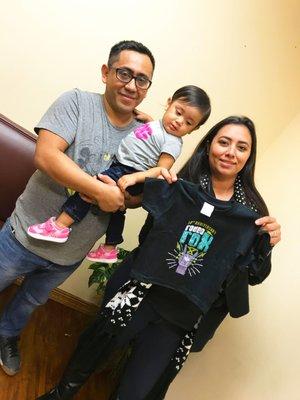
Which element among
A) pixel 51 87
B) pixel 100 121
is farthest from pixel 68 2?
pixel 100 121

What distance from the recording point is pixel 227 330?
184 cm

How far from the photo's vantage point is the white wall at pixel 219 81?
1.69 meters

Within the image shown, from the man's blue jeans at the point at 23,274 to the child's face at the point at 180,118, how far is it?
2.46 feet

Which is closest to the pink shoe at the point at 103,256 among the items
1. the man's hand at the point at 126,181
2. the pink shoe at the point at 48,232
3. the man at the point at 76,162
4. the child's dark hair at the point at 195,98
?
the man at the point at 76,162

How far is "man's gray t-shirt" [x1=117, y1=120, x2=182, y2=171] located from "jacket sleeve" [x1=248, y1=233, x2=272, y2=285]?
48 centimetres

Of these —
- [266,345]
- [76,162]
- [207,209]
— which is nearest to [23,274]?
[76,162]

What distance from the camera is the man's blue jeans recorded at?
139 cm

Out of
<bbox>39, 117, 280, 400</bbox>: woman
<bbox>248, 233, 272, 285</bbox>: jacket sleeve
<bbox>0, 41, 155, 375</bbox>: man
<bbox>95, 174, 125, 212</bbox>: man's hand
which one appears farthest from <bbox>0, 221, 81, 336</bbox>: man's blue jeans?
<bbox>248, 233, 272, 285</bbox>: jacket sleeve

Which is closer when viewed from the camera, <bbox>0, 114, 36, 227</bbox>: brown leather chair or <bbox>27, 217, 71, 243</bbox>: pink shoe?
<bbox>27, 217, 71, 243</bbox>: pink shoe

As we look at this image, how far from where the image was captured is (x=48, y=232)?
1286mm

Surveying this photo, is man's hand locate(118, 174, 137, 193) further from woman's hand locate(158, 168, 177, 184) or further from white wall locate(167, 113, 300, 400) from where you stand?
white wall locate(167, 113, 300, 400)

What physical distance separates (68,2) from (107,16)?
0.24 meters

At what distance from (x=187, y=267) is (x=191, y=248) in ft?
0.26

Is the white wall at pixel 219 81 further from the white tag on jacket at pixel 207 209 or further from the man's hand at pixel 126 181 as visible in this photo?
the man's hand at pixel 126 181
